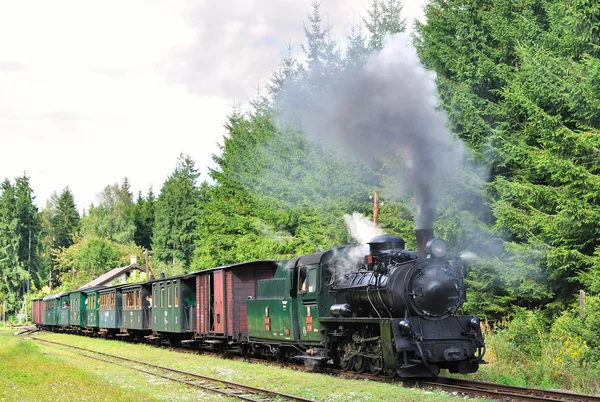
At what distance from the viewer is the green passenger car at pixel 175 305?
2502 centimetres

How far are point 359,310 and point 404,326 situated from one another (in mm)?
1966

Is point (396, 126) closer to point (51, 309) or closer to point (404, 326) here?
point (404, 326)

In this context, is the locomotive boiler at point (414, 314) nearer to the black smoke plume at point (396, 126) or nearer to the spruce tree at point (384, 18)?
the black smoke plume at point (396, 126)

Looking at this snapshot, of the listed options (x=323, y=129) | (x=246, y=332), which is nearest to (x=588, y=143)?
(x=323, y=129)

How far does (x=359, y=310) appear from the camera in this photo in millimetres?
14445

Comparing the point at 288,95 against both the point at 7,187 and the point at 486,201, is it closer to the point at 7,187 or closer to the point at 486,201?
the point at 486,201

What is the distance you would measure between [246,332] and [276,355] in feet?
7.30

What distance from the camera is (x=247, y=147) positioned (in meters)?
41.9

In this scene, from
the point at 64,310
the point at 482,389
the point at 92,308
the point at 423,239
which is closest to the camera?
the point at 482,389

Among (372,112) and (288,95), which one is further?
(288,95)

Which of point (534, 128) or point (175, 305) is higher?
point (534, 128)

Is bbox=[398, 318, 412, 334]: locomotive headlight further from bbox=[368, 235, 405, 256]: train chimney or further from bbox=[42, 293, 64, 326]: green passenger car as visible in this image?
bbox=[42, 293, 64, 326]: green passenger car

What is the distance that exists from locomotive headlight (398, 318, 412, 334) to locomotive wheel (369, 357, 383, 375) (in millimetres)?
1106

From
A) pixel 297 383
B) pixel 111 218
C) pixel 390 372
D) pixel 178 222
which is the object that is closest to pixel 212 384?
pixel 297 383
